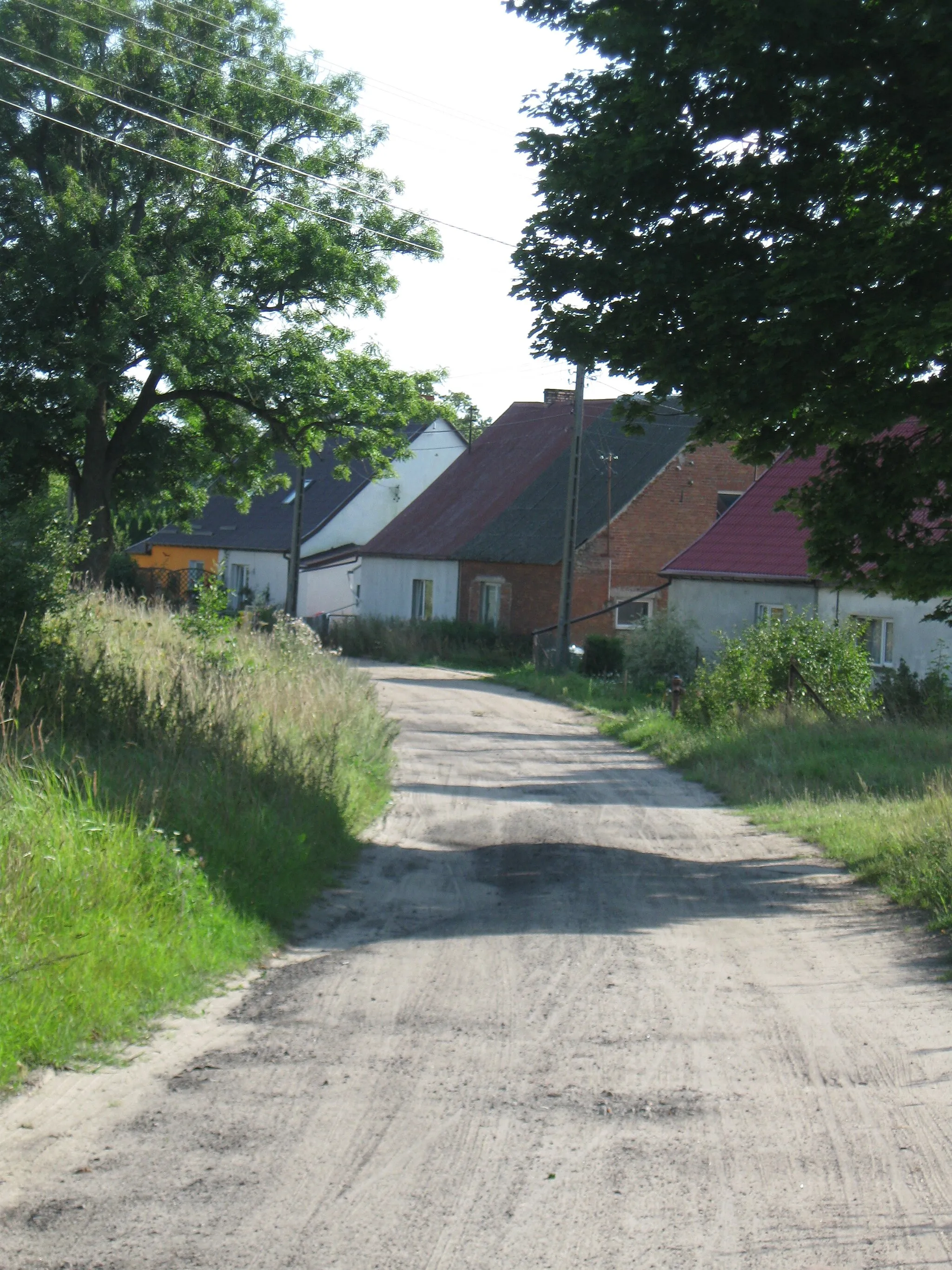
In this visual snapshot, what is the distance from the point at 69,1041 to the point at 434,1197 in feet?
6.17

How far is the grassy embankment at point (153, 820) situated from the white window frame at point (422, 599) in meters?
31.5

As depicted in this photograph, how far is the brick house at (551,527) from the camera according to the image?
131ft

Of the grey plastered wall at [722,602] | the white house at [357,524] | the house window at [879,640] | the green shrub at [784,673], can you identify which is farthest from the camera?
the white house at [357,524]

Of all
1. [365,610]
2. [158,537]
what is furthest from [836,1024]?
[158,537]

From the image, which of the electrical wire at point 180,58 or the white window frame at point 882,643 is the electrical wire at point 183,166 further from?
the white window frame at point 882,643

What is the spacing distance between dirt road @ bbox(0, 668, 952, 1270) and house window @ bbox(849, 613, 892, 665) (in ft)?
58.2

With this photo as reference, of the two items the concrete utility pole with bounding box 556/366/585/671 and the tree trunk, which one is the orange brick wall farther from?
the tree trunk

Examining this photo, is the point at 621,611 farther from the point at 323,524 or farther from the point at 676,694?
the point at 676,694

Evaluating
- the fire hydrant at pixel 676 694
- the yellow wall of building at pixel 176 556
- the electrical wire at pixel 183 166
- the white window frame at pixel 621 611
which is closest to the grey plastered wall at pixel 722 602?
the fire hydrant at pixel 676 694

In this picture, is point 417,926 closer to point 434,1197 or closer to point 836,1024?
point 836,1024

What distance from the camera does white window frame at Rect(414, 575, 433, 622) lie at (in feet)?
152

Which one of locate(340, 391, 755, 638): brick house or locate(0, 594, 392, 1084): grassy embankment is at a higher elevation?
locate(340, 391, 755, 638): brick house

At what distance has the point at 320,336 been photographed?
30406 millimetres

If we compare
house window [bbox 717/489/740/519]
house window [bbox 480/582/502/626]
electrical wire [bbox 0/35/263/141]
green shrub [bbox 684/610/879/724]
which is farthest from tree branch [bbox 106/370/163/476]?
house window [bbox 717/489/740/519]
